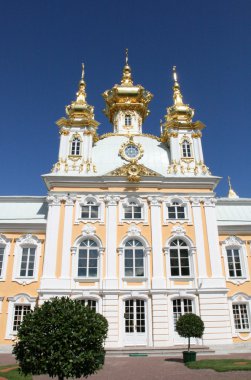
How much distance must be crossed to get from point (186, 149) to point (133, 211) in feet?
24.9

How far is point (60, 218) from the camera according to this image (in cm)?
2545

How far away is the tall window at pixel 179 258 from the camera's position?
2438 cm

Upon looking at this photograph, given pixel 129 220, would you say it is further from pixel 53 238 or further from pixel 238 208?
pixel 238 208

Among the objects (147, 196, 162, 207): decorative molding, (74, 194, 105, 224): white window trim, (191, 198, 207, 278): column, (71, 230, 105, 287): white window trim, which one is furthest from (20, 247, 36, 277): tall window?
(191, 198, 207, 278): column

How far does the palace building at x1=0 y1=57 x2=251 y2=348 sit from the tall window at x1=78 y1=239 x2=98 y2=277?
0.07 metres

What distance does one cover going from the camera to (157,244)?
24.8m

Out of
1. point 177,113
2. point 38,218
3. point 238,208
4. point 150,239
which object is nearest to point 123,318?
point 150,239

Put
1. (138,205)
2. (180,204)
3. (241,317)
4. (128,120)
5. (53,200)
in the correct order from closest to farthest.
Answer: (241,317)
(53,200)
(138,205)
(180,204)
(128,120)

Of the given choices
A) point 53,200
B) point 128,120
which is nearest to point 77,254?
point 53,200

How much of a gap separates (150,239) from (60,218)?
270 inches

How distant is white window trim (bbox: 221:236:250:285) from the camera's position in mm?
24859

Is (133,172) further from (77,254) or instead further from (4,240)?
(4,240)

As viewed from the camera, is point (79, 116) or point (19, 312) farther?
point (79, 116)

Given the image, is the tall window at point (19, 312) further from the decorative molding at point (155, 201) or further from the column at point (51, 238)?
the decorative molding at point (155, 201)
